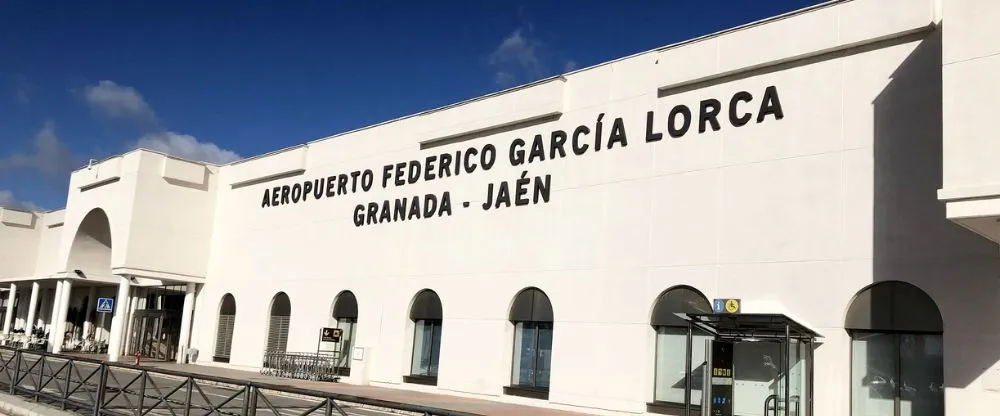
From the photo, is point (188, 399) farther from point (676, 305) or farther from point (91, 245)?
point (91, 245)

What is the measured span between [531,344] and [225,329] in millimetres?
16605

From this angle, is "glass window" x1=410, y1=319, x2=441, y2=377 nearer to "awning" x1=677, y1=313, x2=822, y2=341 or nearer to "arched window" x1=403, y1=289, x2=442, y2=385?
"arched window" x1=403, y1=289, x2=442, y2=385

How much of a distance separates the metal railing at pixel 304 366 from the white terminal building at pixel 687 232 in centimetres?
51

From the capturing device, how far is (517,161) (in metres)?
22.3

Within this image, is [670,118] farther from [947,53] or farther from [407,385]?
[407,385]

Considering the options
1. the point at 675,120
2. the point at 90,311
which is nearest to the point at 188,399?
the point at 675,120

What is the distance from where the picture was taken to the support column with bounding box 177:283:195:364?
3341 centimetres

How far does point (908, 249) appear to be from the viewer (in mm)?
14656

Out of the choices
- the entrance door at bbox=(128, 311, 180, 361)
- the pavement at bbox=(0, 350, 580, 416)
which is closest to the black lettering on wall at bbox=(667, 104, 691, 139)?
the pavement at bbox=(0, 350, 580, 416)

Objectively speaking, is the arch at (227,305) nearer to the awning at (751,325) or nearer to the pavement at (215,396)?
the pavement at (215,396)

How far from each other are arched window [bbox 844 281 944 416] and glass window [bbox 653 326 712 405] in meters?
3.35

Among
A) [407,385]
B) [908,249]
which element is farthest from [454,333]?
[908,249]

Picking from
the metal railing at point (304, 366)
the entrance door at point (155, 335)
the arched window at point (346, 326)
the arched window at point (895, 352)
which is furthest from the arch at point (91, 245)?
the arched window at point (895, 352)

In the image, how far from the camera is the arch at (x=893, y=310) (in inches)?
566
